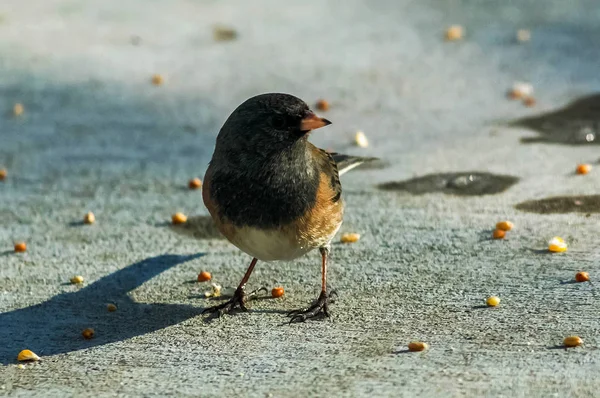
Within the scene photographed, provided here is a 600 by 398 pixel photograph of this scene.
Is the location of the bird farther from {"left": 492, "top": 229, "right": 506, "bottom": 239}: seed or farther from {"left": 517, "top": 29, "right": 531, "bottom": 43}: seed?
{"left": 517, "top": 29, "right": 531, "bottom": 43}: seed

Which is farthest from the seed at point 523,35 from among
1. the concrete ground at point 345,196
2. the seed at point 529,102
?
the seed at point 529,102

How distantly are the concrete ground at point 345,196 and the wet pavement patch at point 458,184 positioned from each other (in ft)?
0.30

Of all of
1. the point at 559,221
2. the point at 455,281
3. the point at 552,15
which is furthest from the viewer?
the point at 552,15

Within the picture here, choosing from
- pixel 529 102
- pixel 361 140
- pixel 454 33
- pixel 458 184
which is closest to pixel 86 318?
pixel 458 184

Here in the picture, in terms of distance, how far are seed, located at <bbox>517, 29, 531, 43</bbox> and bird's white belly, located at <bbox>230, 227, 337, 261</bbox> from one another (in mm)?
4267

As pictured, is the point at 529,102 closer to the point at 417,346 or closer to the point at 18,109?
the point at 417,346

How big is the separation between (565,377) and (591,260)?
3.98 feet

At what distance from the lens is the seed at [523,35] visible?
780 cm

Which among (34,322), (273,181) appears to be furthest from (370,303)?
(34,322)

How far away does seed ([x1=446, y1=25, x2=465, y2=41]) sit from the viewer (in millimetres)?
7887

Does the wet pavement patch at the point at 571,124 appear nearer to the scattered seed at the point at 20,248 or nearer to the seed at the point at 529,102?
the seed at the point at 529,102

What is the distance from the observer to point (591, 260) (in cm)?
455

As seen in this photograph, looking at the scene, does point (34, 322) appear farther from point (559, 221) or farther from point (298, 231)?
point (559, 221)

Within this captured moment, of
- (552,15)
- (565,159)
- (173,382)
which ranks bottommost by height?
(173,382)
